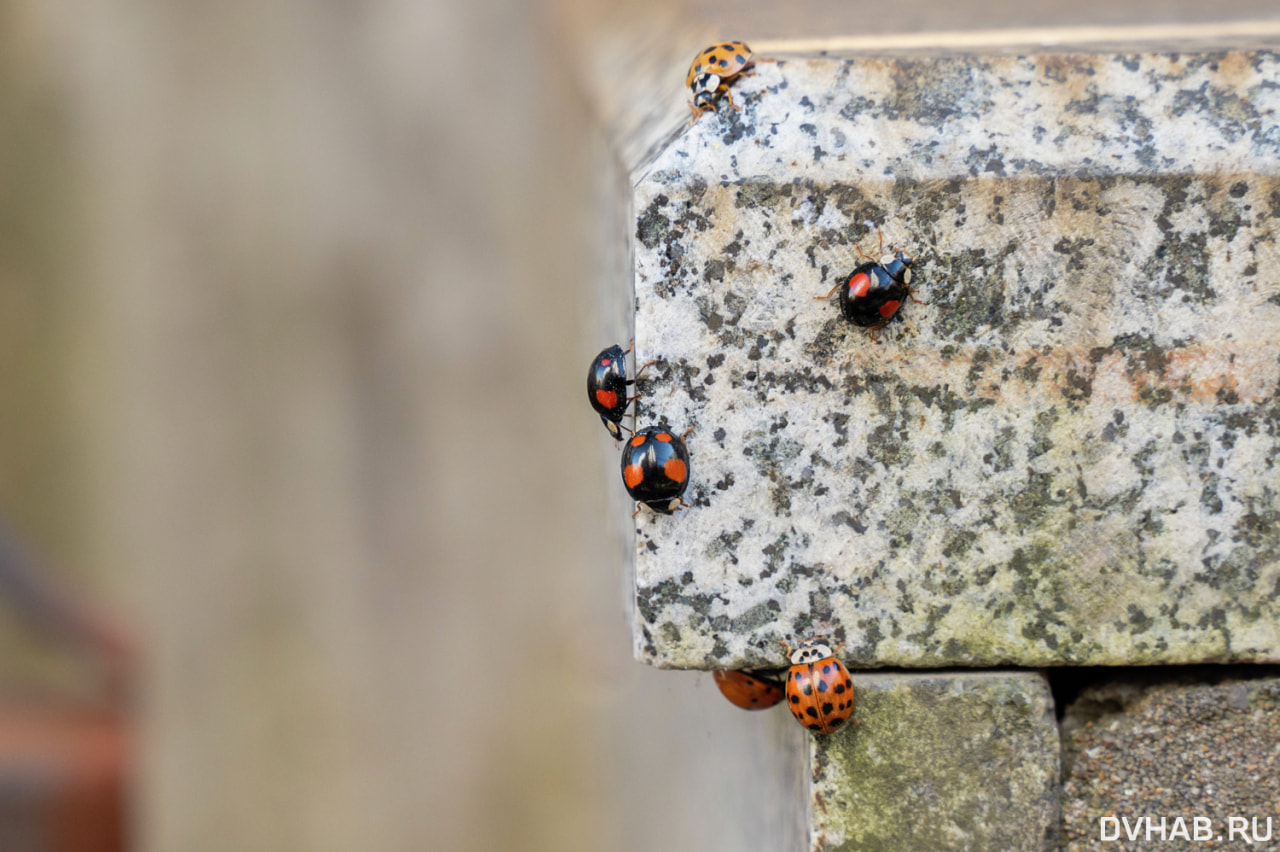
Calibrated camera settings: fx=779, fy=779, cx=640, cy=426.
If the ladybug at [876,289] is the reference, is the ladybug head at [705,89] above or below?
above

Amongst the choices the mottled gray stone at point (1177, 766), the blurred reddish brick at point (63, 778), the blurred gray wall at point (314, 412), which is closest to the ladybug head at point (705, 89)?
the mottled gray stone at point (1177, 766)

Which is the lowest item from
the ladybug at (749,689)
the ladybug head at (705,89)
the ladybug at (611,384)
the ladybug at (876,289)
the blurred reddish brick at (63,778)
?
the blurred reddish brick at (63,778)

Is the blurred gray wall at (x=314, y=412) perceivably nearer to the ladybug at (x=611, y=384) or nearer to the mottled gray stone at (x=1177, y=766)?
the ladybug at (x=611, y=384)

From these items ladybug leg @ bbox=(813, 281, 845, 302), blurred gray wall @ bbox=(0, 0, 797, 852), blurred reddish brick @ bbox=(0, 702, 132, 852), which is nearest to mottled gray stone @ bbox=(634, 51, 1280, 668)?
ladybug leg @ bbox=(813, 281, 845, 302)

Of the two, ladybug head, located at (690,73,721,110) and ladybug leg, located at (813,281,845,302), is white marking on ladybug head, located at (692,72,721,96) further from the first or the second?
ladybug leg, located at (813,281,845,302)

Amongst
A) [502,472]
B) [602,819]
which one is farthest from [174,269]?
[602,819]

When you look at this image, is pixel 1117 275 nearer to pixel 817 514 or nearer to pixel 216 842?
pixel 817 514
